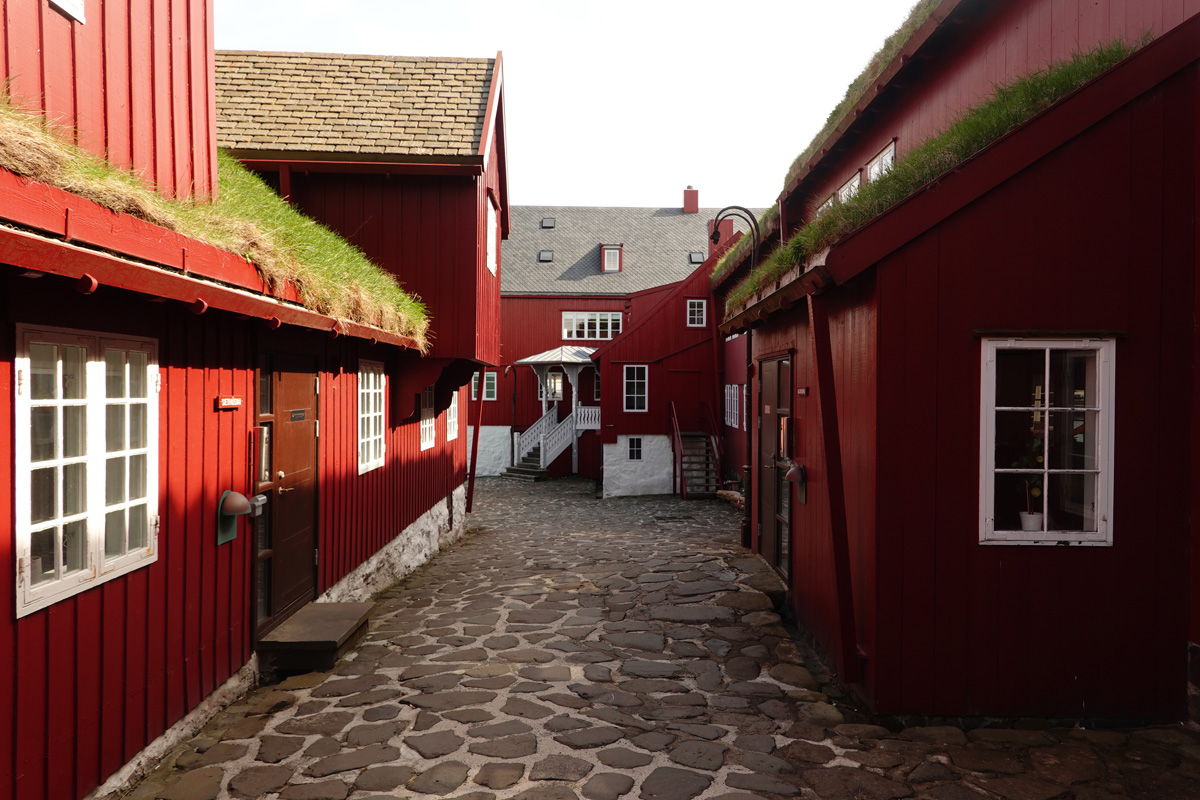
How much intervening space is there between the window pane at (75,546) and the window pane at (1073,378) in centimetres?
568

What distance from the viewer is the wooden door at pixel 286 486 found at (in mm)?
5930

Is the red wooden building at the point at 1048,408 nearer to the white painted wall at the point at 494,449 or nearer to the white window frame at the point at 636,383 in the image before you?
the white window frame at the point at 636,383

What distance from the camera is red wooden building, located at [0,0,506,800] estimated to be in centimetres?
321

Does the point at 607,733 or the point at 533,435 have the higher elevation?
the point at 533,435

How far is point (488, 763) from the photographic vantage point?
436 centimetres

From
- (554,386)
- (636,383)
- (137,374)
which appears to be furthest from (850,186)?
(554,386)

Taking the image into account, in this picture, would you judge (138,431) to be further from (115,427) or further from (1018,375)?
(1018,375)

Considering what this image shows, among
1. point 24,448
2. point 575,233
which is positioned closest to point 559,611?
point 24,448

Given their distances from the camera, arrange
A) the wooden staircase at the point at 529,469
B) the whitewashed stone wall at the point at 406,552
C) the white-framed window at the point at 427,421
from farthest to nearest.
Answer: the wooden staircase at the point at 529,469, the white-framed window at the point at 427,421, the whitewashed stone wall at the point at 406,552

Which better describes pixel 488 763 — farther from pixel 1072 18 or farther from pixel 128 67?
pixel 1072 18

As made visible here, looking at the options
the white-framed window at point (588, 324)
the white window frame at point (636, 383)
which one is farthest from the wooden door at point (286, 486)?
the white-framed window at point (588, 324)

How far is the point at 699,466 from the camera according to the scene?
19.5 meters

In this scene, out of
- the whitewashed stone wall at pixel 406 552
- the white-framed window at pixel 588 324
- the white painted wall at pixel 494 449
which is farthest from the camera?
the white-framed window at pixel 588 324

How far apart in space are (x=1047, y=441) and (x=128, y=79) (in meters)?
6.31
